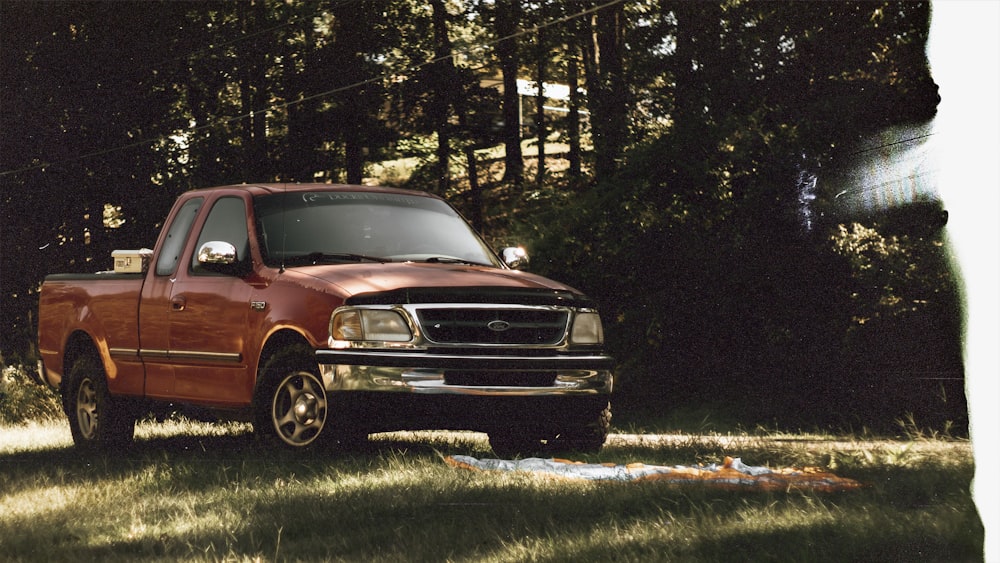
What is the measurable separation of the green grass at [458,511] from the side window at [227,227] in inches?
56.4

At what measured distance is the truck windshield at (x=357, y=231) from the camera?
9969 millimetres

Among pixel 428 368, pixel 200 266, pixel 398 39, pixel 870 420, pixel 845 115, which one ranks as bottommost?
pixel 870 420

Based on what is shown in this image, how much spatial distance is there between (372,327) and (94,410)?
13.4 feet

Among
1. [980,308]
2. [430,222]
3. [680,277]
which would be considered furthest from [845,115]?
[980,308]

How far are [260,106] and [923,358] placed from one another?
11444mm

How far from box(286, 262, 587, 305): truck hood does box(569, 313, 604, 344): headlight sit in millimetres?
120

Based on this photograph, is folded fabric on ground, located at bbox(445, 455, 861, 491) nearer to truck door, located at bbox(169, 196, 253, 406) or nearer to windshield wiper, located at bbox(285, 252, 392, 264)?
windshield wiper, located at bbox(285, 252, 392, 264)

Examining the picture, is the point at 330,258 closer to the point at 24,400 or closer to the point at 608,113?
the point at 24,400

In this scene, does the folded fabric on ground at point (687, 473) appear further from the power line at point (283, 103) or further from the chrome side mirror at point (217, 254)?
the power line at point (283, 103)

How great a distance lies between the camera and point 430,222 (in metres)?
10.6

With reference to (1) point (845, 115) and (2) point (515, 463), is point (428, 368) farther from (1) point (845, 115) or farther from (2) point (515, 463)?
(1) point (845, 115)

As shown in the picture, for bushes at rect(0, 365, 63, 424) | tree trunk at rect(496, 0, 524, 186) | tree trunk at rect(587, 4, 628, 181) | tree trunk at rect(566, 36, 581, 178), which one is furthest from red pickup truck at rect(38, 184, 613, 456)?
tree trunk at rect(496, 0, 524, 186)

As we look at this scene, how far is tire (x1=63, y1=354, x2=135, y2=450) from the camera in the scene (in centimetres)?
1155

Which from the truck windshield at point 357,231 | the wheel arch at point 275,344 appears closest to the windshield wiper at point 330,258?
the truck windshield at point 357,231
